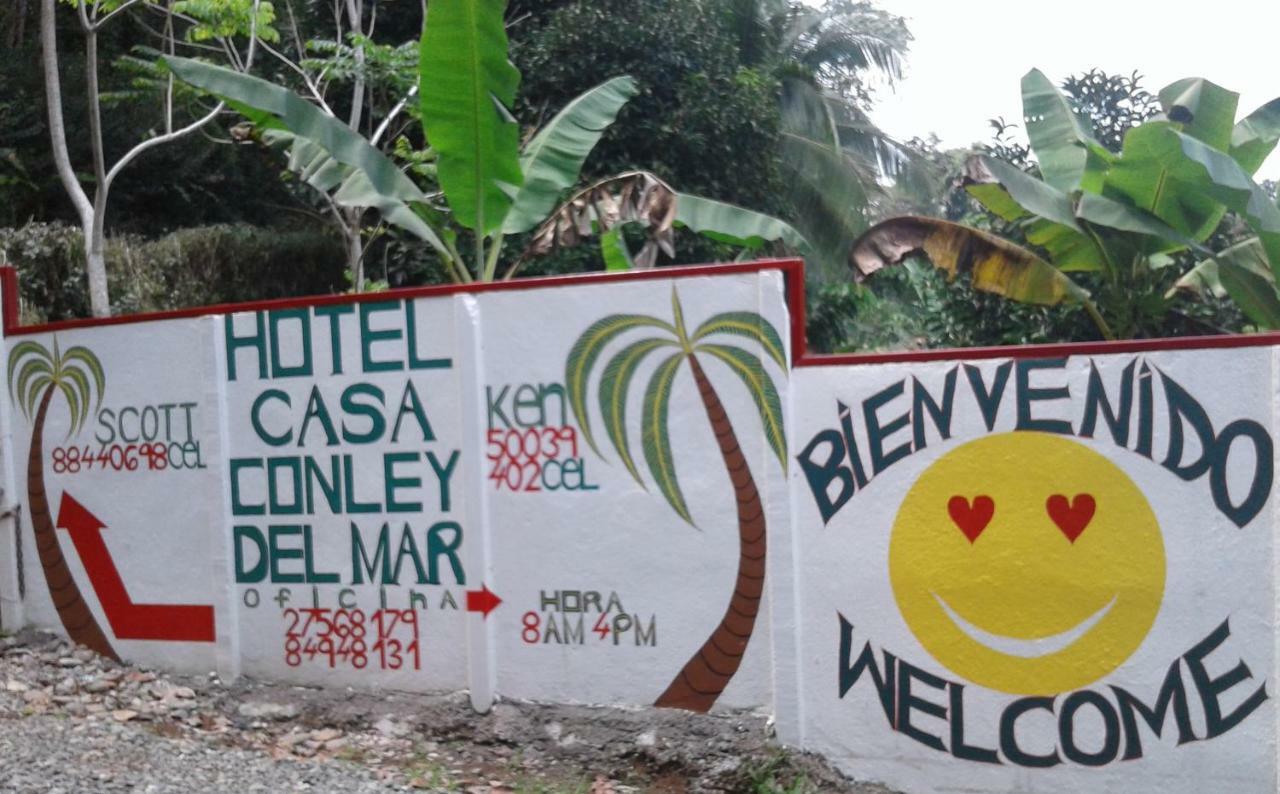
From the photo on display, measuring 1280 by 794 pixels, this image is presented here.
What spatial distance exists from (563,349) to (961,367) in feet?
6.28

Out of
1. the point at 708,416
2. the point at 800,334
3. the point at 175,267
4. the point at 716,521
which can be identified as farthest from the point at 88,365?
the point at 175,267

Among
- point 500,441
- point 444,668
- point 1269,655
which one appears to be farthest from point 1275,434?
point 444,668

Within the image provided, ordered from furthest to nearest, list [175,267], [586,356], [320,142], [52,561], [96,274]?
[175,267] → [96,274] → [320,142] → [52,561] → [586,356]

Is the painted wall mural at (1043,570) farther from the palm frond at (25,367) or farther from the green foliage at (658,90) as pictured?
the green foliage at (658,90)

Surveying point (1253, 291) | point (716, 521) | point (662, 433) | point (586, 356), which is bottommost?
point (716, 521)

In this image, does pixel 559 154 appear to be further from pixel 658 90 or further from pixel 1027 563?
pixel 658 90

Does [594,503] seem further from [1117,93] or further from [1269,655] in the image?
[1117,93]

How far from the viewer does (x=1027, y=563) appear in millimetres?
5828

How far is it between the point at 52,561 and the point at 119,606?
0.64 m

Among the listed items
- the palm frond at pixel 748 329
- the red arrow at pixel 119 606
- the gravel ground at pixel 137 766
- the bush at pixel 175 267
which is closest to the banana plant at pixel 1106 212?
the palm frond at pixel 748 329

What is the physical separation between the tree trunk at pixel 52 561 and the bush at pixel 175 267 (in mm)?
4385

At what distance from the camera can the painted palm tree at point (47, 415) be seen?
7801mm

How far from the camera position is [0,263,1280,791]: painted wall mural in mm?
5648

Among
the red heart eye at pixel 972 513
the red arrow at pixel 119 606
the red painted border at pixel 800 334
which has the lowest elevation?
the red arrow at pixel 119 606
